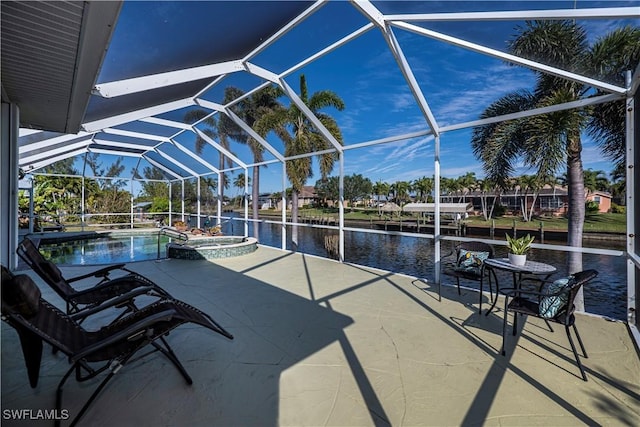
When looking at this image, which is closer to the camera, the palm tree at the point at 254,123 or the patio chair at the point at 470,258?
the patio chair at the point at 470,258

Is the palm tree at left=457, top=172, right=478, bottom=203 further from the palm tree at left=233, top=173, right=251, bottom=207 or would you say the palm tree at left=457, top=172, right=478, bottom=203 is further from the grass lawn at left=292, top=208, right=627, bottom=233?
the palm tree at left=233, top=173, right=251, bottom=207

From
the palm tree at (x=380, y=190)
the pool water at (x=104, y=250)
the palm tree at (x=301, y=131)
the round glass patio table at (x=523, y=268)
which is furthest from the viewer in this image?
the palm tree at (x=380, y=190)

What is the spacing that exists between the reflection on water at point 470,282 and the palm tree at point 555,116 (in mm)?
1488

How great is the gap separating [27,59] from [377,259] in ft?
37.4

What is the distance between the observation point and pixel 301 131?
12.3 metres

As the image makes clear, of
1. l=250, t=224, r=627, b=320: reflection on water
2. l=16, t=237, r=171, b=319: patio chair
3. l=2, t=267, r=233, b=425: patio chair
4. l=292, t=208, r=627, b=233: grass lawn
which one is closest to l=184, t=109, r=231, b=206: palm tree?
l=250, t=224, r=627, b=320: reflection on water

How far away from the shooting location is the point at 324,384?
221 centimetres

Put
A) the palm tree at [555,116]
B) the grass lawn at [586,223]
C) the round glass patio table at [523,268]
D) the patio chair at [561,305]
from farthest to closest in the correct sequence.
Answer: the grass lawn at [586,223] → the palm tree at [555,116] → the round glass patio table at [523,268] → the patio chair at [561,305]

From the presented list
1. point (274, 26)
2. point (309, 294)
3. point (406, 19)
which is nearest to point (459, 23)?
point (406, 19)

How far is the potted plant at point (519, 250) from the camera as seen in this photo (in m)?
3.29

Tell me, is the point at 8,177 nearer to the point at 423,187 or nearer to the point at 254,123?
the point at 254,123

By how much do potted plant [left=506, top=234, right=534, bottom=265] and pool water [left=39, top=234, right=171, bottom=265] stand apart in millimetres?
7370

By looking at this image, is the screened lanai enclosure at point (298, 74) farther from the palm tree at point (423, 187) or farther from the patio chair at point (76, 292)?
the palm tree at point (423, 187)

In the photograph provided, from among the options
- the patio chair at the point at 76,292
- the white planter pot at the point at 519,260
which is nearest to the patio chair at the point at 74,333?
the patio chair at the point at 76,292
